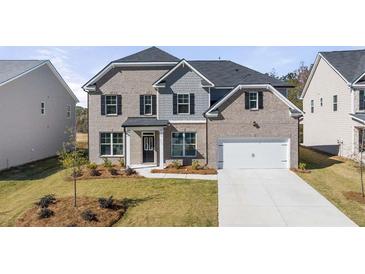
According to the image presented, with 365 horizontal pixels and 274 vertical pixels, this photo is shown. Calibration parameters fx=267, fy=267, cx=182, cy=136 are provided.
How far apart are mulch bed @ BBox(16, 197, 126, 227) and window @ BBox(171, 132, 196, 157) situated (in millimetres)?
8267

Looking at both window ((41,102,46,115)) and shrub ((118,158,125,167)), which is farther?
window ((41,102,46,115))

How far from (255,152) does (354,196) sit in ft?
22.8

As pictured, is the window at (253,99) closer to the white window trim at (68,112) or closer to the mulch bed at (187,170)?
the mulch bed at (187,170)

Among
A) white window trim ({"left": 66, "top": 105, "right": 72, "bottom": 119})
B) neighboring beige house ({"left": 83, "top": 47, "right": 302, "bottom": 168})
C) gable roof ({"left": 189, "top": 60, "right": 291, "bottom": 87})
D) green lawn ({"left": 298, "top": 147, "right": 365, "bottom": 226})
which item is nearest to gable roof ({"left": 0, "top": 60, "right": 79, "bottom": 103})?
white window trim ({"left": 66, "top": 105, "right": 72, "bottom": 119})

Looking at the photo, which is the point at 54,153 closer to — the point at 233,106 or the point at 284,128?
the point at 233,106

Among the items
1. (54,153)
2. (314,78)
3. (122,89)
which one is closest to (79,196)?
(122,89)

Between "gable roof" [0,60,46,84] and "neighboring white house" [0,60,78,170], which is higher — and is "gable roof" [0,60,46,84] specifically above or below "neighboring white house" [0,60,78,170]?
above

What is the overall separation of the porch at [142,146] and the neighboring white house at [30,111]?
8.61 meters

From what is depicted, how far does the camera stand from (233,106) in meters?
18.1

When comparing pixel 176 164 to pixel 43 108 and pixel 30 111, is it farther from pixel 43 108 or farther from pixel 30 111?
pixel 43 108

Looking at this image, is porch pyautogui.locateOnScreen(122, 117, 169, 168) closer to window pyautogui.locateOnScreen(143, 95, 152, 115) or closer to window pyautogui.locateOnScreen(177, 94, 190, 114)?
window pyautogui.locateOnScreen(143, 95, 152, 115)

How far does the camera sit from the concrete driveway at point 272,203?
9.48m

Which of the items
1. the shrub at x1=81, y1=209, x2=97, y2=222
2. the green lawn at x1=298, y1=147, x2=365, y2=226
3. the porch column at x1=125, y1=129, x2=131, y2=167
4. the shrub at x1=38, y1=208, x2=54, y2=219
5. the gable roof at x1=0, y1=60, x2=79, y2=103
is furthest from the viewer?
the gable roof at x1=0, y1=60, x2=79, y2=103

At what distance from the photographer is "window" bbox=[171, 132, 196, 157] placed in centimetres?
1891
